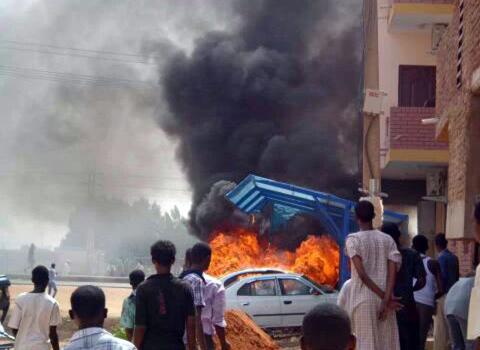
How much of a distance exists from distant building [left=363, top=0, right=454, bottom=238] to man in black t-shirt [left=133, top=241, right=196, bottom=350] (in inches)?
436

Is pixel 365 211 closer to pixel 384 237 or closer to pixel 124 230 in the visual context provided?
pixel 384 237

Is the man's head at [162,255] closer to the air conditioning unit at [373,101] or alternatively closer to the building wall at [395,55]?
the air conditioning unit at [373,101]

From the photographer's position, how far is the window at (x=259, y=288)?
15.0 metres

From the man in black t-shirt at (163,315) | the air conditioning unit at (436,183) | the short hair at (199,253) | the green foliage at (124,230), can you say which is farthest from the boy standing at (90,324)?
the green foliage at (124,230)

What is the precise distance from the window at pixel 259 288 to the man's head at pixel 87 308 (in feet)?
36.8

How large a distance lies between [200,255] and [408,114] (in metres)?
11.6

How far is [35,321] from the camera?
637 centimetres

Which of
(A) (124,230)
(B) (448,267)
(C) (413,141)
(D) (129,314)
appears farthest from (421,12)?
(A) (124,230)

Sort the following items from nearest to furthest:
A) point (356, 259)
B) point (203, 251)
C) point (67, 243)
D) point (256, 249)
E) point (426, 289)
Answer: point (356, 259) → point (203, 251) → point (426, 289) → point (256, 249) → point (67, 243)

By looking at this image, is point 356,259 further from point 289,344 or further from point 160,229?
point 160,229

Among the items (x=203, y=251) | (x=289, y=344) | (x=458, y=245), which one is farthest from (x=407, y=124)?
(x=203, y=251)

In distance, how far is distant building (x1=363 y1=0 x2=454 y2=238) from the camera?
1714 cm

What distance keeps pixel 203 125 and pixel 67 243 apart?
52.8 meters

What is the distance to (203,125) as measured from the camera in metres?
28.5
